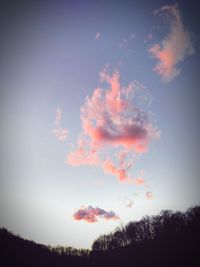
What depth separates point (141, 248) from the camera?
66.1 m

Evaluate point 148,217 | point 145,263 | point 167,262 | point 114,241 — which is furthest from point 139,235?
point 167,262

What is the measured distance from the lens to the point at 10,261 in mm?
54375

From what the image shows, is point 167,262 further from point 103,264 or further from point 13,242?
point 13,242

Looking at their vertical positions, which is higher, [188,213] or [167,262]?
[188,213]

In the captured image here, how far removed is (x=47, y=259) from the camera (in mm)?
69812

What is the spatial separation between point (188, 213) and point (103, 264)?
37902 millimetres

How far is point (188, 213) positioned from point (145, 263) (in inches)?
1624

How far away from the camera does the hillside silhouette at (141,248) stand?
154 feet

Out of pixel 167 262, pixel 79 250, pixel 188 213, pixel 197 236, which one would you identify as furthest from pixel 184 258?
pixel 79 250

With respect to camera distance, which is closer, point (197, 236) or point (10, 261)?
point (197, 236)

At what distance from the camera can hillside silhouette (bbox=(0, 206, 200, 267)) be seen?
46.8 metres

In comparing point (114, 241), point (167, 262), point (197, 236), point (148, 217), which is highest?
point (148, 217)

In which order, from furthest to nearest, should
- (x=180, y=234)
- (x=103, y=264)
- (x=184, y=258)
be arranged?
1. (x=103, y=264)
2. (x=180, y=234)
3. (x=184, y=258)

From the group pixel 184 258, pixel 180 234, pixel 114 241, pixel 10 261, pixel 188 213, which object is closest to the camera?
pixel 184 258
